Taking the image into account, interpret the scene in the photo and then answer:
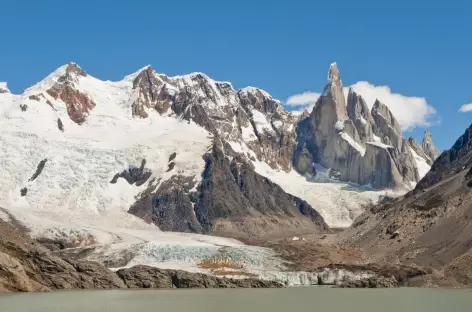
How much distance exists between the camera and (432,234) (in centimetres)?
15312

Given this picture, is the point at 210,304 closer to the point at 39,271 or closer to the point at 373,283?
the point at 39,271

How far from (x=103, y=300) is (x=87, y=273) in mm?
26357

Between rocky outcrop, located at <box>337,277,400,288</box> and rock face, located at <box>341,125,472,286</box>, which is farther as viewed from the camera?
rock face, located at <box>341,125,472,286</box>

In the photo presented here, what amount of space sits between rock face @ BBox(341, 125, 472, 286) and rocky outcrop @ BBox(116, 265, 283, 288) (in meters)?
27.7

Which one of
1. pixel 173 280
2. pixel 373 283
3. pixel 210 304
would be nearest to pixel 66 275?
pixel 173 280

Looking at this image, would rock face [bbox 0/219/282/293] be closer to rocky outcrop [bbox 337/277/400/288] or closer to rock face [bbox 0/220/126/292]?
rock face [bbox 0/220/126/292]

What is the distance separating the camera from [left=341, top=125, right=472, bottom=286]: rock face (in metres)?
126

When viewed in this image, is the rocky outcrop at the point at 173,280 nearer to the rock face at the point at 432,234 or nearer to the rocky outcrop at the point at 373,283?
the rocky outcrop at the point at 373,283

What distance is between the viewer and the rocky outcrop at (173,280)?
4240 inches

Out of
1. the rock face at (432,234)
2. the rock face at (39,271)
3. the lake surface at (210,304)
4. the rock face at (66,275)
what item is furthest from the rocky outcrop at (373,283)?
the lake surface at (210,304)

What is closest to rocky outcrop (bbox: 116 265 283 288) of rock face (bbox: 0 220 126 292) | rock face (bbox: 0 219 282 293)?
rock face (bbox: 0 219 282 293)

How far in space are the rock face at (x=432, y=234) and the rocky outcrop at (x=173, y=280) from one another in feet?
90.8

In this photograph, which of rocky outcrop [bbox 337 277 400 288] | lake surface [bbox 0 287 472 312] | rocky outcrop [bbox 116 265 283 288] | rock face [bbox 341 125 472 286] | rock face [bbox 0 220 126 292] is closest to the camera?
lake surface [bbox 0 287 472 312]

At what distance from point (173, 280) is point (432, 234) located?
6440cm
